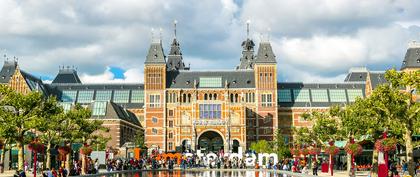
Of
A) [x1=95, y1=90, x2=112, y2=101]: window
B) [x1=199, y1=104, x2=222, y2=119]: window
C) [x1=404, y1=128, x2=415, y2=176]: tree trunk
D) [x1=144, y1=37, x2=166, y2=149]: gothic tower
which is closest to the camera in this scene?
[x1=404, y1=128, x2=415, y2=176]: tree trunk

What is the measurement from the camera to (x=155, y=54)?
128250mm

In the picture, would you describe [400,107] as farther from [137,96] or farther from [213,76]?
[137,96]

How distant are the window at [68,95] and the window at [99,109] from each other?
22479mm

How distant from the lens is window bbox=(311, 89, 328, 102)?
13338cm

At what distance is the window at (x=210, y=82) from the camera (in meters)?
128

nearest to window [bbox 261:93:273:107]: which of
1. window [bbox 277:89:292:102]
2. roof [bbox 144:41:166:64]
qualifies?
window [bbox 277:89:292:102]

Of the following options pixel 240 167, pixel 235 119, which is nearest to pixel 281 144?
pixel 240 167

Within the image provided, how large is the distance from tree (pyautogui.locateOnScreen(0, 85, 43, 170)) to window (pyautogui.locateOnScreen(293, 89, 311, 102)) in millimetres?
86863

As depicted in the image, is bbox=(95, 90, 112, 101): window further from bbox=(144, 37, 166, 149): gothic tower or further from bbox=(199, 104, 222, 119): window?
bbox=(199, 104, 222, 119): window

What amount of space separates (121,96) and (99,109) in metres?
24.0

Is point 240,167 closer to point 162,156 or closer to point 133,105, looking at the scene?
point 162,156

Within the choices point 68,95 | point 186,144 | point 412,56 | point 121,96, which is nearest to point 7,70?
point 68,95

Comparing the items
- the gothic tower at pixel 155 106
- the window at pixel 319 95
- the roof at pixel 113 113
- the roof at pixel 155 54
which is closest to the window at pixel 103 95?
the gothic tower at pixel 155 106

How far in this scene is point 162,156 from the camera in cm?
9125
